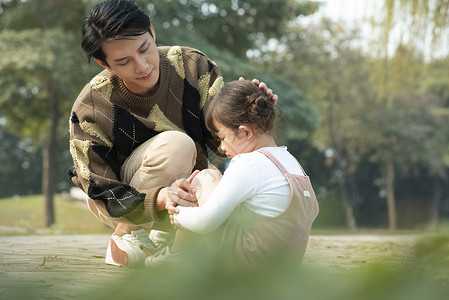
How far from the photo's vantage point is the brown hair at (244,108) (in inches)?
95.7

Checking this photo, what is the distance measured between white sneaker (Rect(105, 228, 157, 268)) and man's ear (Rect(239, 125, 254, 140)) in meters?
0.83

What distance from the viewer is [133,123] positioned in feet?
10.6

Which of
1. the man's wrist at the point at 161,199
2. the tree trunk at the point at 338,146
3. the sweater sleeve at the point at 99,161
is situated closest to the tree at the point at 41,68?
the tree trunk at the point at 338,146

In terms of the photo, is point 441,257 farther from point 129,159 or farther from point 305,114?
point 305,114

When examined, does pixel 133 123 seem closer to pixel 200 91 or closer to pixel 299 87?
pixel 200 91

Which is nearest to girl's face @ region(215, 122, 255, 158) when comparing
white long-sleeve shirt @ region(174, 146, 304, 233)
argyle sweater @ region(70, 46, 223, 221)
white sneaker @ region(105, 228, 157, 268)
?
white long-sleeve shirt @ region(174, 146, 304, 233)

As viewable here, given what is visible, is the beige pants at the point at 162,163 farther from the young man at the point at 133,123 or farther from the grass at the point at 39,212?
the grass at the point at 39,212

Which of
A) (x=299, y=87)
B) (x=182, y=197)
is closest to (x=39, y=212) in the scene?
(x=299, y=87)

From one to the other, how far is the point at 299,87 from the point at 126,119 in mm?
20918

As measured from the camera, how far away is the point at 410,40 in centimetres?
437

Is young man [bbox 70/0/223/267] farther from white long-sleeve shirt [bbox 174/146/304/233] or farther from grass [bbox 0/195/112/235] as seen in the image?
grass [bbox 0/195/112/235]

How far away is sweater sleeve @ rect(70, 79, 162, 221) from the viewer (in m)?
2.85

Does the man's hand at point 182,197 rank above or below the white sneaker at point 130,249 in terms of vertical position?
above

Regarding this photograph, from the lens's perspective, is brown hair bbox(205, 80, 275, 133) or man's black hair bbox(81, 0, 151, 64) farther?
man's black hair bbox(81, 0, 151, 64)
